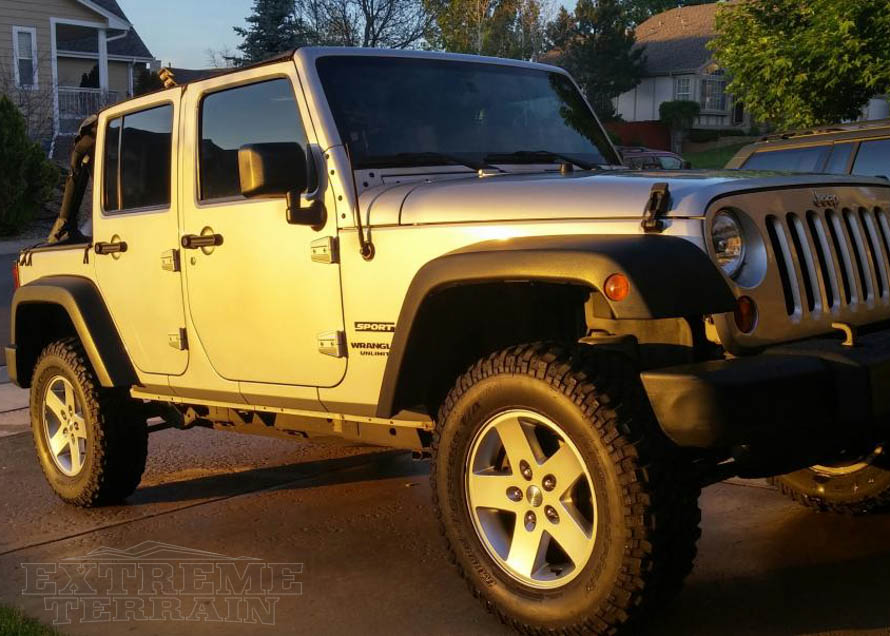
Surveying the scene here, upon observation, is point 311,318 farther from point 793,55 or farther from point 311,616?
point 793,55

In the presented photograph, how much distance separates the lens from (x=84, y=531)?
18.4 ft

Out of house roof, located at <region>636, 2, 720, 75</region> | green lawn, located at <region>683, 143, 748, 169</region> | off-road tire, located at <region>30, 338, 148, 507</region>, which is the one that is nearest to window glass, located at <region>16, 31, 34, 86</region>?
green lawn, located at <region>683, 143, 748, 169</region>

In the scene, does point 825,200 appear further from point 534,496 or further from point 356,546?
point 356,546

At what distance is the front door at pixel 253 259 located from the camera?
4.62m

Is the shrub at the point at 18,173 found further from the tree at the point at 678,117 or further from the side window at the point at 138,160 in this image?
the tree at the point at 678,117

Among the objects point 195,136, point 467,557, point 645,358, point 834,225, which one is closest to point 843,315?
point 834,225

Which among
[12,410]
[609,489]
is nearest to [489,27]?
[12,410]

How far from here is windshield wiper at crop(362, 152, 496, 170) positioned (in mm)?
4656

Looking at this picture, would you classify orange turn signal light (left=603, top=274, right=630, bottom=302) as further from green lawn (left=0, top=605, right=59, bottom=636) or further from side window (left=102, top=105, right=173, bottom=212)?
side window (left=102, top=105, right=173, bottom=212)

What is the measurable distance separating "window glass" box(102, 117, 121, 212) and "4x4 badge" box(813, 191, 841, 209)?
3.40 m

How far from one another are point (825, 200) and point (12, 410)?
6.57m

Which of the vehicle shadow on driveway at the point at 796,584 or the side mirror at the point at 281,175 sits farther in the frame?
the side mirror at the point at 281,175

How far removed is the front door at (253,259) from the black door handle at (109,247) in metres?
0.55

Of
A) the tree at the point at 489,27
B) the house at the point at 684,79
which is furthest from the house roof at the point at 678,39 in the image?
the tree at the point at 489,27
